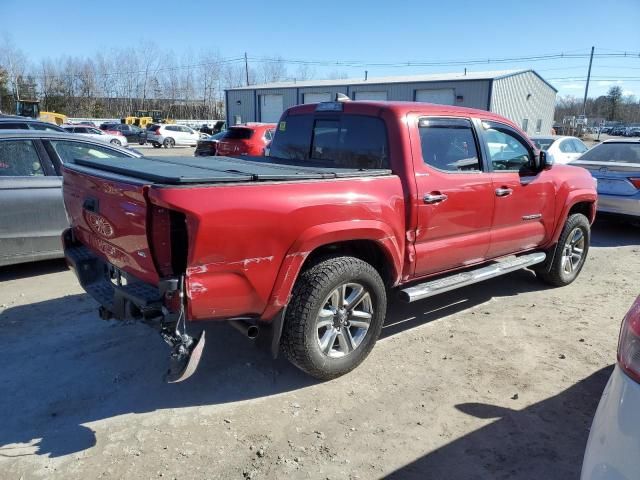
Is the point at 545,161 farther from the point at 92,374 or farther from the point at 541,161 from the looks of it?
the point at 92,374

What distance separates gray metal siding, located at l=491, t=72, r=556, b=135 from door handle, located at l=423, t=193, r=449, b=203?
98.4ft

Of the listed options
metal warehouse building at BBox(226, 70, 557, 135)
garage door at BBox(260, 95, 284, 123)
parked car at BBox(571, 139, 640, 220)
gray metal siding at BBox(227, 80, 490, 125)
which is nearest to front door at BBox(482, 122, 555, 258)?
parked car at BBox(571, 139, 640, 220)

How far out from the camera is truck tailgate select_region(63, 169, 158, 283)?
284 centimetres

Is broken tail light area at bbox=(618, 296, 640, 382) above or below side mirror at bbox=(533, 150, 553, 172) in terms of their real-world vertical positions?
below

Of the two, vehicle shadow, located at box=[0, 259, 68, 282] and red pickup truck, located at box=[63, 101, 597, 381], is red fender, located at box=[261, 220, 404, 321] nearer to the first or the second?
red pickup truck, located at box=[63, 101, 597, 381]

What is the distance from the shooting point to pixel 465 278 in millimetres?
4473

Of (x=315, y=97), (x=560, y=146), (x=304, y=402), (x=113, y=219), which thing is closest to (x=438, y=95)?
(x=315, y=97)

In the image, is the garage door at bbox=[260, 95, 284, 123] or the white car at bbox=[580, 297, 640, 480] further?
the garage door at bbox=[260, 95, 284, 123]

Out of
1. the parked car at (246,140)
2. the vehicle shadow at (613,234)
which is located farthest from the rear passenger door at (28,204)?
the parked car at (246,140)

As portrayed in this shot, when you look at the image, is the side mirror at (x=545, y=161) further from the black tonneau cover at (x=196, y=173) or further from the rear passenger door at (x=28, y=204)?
the rear passenger door at (x=28, y=204)

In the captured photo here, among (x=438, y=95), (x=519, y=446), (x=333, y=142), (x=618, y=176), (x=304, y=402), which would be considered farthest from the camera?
(x=438, y=95)

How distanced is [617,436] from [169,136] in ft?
115

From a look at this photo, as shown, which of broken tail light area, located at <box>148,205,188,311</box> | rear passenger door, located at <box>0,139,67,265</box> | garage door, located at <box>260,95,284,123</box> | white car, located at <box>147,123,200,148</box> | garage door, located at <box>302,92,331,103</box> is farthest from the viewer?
garage door, located at <box>260,95,284,123</box>

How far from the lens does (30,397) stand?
3.40 m
